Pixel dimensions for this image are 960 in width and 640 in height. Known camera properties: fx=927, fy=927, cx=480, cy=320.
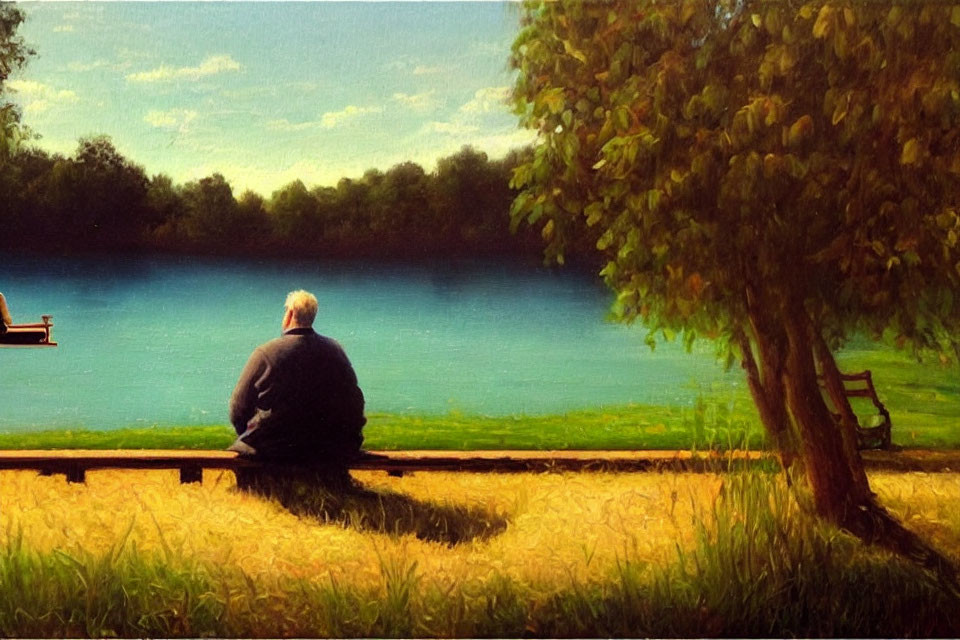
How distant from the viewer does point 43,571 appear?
167 inches

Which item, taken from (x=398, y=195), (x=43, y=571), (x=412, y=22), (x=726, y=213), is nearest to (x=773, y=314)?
(x=726, y=213)

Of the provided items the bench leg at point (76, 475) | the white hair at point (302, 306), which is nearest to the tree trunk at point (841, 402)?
the white hair at point (302, 306)

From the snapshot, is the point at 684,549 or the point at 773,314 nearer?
the point at 684,549

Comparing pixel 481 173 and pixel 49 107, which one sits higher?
pixel 49 107

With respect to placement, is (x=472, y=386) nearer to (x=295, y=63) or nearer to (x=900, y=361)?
(x=295, y=63)

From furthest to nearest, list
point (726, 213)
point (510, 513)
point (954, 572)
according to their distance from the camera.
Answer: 1. point (510, 513)
2. point (954, 572)
3. point (726, 213)

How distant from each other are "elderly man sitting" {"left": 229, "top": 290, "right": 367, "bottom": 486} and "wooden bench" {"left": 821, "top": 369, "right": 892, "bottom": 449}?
2.62m

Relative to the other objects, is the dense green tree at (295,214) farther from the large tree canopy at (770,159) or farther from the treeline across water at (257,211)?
the large tree canopy at (770,159)

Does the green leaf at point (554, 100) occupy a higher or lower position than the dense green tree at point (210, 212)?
higher

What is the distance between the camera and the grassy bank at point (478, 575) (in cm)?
414

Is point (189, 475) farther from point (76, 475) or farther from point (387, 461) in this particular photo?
point (387, 461)

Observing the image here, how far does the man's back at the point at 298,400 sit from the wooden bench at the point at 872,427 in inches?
103

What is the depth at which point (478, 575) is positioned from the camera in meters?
4.23

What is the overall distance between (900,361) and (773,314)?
1.13 m
